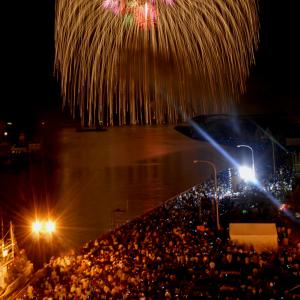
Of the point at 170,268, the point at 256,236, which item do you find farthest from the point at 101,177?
the point at 170,268

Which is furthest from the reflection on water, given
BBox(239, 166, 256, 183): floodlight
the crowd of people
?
BBox(239, 166, 256, 183): floodlight

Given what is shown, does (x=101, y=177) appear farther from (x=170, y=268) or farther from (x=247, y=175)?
(x=170, y=268)

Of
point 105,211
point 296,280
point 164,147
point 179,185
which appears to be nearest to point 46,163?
point 164,147

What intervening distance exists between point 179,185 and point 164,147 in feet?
32.4

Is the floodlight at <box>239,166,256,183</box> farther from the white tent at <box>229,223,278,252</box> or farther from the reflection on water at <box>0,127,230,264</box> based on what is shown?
the white tent at <box>229,223,278,252</box>

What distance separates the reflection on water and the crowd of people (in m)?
1.50

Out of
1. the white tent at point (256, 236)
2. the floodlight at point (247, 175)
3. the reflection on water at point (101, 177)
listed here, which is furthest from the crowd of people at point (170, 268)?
the floodlight at point (247, 175)

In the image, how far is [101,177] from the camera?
50.7 ft

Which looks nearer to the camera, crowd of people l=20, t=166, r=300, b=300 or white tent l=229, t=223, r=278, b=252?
crowd of people l=20, t=166, r=300, b=300

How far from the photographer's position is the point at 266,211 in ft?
23.5

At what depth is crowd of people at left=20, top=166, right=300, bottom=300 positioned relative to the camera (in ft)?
13.0

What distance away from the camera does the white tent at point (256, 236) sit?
217 inches

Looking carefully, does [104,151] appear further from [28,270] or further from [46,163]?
[28,270]

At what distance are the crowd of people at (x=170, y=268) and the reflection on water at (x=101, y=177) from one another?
1.50 metres
